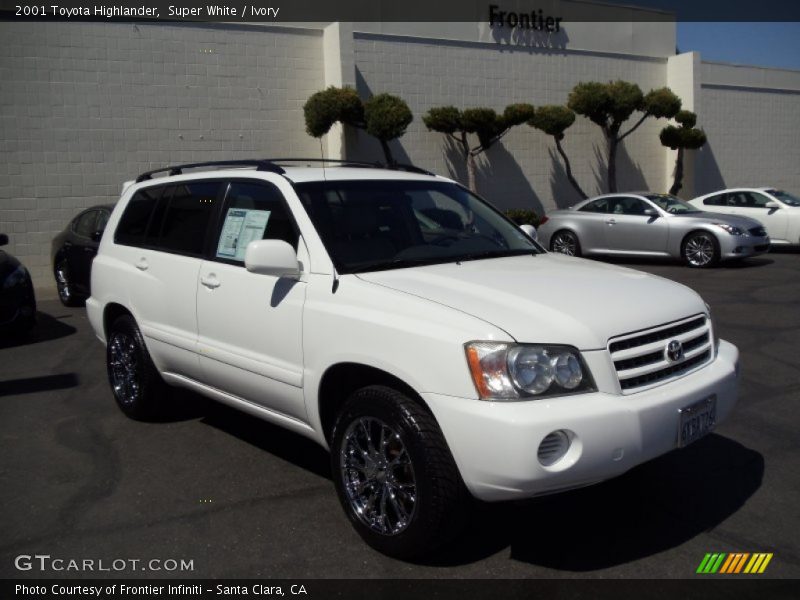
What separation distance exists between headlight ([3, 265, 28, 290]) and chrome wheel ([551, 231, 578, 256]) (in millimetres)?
9816

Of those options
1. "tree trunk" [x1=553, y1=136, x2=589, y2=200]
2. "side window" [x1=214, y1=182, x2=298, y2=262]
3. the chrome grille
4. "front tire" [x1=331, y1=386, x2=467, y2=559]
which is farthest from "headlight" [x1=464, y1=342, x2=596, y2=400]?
"tree trunk" [x1=553, y1=136, x2=589, y2=200]

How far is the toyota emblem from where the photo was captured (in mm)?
3729

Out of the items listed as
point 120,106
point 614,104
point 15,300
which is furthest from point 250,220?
point 614,104

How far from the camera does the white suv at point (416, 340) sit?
3.31 metres

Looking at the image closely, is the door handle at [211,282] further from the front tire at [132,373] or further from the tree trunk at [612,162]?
the tree trunk at [612,162]

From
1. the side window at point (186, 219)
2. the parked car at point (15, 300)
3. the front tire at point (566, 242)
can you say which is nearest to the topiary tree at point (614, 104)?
the front tire at point (566, 242)

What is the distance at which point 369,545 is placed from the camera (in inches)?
150

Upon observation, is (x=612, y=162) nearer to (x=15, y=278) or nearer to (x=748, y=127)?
(x=748, y=127)

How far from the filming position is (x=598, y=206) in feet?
50.8

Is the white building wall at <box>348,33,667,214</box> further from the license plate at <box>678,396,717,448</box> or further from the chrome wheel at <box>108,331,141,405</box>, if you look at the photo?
→ the license plate at <box>678,396,717,448</box>

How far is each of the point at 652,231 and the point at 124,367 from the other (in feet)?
36.3
